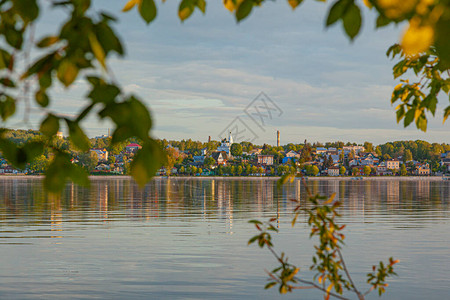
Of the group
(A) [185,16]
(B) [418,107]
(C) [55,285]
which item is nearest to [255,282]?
(C) [55,285]

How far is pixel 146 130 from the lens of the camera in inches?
63.6

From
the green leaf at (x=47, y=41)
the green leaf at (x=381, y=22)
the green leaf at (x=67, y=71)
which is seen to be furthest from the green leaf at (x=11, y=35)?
the green leaf at (x=381, y=22)

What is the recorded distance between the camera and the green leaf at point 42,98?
8.20ft

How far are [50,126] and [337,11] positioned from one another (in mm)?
1233

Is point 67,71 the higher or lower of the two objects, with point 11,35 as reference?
lower

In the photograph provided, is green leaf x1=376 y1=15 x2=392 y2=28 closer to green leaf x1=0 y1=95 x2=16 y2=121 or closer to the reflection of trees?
green leaf x1=0 y1=95 x2=16 y2=121

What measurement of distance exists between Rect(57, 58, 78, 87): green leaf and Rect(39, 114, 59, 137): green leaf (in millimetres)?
148

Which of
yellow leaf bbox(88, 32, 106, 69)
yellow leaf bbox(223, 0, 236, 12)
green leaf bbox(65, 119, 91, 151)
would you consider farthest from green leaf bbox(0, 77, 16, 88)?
yellow leaf bbox(223, 0, 236, 12)

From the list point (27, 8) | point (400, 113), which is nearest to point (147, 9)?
point (27, 8)

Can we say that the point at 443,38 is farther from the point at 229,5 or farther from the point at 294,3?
the point at 229,5

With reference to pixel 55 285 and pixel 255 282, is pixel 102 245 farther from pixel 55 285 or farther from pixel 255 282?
pixel 255 282

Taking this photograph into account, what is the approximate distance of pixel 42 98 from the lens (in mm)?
2539

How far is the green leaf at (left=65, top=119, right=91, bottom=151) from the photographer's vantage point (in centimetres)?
186

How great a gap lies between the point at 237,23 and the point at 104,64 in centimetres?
93
